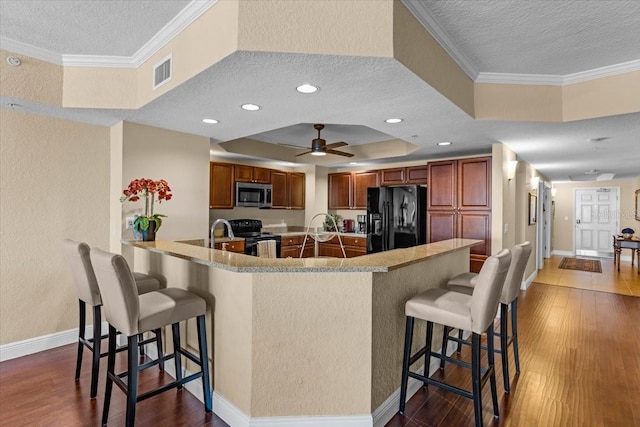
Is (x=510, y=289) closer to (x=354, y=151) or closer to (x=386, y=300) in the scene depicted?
(x=386, y=300)

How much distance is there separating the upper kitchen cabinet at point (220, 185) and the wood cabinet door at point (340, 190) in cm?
214

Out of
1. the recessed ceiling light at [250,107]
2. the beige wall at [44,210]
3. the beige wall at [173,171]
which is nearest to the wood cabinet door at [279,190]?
the beige wall at [173,171]

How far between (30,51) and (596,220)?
38.7ft

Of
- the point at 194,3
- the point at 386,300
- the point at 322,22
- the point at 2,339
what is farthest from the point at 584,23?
the point at 2,339

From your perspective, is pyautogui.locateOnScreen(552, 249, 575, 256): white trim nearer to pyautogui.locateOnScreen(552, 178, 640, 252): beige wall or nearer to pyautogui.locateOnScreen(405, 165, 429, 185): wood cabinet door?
pyautogui.locateOnScreen(552, 178, 640, 252): beige wall

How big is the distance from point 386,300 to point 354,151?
13.3 feet

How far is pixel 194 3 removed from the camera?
6.49 feet

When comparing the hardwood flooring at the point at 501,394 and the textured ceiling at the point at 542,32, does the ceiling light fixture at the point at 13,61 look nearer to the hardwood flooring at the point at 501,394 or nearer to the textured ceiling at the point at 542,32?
the hardwood flooring at the point at 501,394

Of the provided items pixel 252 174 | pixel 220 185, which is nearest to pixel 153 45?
pixel 220 185

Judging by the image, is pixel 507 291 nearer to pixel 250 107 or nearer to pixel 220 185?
pixel 250 107

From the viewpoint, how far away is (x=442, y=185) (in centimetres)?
475

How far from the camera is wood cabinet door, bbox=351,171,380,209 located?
5.95 metres

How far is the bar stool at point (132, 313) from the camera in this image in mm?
1753

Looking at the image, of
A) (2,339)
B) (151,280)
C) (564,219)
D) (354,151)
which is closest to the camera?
(151,280)
